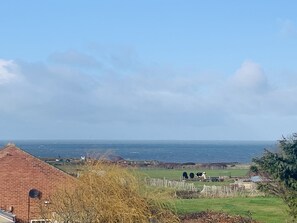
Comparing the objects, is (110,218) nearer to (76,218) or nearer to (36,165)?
(76,218)

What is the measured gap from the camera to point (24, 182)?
31391 mm

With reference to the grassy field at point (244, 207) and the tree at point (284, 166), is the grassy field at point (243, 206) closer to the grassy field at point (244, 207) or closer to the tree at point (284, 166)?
the grassy field at point (244, 207)

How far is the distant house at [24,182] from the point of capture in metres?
31.0

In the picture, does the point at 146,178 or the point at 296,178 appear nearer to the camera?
the point at 146,178

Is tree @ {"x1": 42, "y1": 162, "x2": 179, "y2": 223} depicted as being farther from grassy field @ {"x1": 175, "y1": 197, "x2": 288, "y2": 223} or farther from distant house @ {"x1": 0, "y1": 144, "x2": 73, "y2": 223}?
grassy field @ {"x1": 175, "y1": 197, "x2": 288, "y2": 223}

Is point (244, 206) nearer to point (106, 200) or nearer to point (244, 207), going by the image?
point (244, 207)

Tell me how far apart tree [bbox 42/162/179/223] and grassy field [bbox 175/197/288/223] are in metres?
15.4

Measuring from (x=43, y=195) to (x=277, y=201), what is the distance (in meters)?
24.5

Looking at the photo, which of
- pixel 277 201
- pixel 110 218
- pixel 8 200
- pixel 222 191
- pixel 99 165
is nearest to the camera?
pixel 110 218

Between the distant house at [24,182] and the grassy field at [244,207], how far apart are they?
406 inches

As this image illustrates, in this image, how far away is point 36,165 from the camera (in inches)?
1244

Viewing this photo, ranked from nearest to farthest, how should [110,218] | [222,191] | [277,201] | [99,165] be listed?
[110,218] → [99,165] → [277,201] → [222,191]

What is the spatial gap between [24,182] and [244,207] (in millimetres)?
19390

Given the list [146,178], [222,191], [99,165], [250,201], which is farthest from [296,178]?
[222,191]
